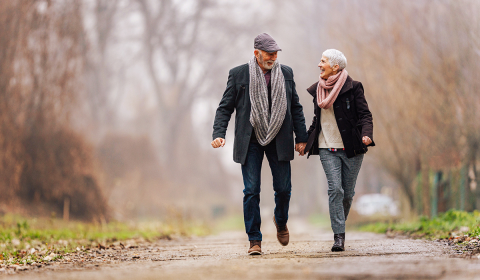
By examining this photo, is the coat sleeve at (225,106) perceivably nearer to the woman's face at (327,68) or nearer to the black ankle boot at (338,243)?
the woman's face at (327,68)

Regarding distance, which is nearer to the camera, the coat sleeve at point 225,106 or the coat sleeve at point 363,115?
the coat sleeve at point 363,115

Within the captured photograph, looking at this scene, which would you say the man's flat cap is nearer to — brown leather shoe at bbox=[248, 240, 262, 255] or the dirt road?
brown leather shoe at bbox=[248, 240, 262, 255]

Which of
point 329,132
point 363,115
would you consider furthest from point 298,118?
point 363,115

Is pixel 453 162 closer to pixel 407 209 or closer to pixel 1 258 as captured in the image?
pixel 407 209

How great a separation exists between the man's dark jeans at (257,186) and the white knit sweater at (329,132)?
16.9 inches

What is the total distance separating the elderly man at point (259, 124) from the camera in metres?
5.66

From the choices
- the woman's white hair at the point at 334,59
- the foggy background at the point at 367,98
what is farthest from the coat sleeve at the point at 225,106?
the foggy background at the point at 367,98

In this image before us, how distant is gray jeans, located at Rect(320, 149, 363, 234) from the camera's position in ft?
18.7

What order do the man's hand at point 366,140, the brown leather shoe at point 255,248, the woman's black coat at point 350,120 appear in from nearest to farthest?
the brown leather shoe at point 255,248 → the man's hand at point 366,140 → the woman's black coat at point 350,120

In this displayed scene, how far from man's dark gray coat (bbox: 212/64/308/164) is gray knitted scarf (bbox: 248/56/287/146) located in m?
0.07

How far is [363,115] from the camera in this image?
573 centimetres

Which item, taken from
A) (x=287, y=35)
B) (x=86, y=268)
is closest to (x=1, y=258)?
(x=86, y=268)

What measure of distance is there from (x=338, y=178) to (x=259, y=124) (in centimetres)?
94

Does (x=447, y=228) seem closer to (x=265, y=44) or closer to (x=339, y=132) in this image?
(x=339, y=132)
